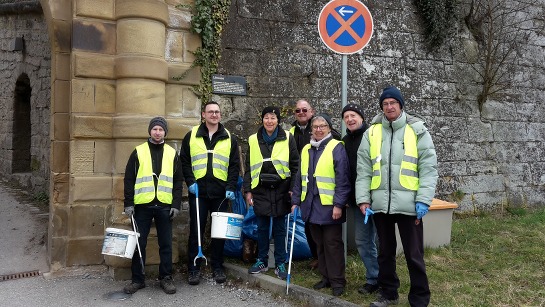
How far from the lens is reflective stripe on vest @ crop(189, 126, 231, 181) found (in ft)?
16.5

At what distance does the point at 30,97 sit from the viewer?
1030 centimetres

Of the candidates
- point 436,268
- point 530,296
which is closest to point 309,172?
point 436,268

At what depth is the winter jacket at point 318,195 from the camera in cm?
428

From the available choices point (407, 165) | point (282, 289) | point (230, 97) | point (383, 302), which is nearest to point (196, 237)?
point (282, 289)

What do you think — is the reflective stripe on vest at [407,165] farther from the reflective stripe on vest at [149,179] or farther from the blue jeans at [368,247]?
the reflective stripe on vest at [149,179]

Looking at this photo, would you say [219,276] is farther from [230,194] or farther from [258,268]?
[230,194]

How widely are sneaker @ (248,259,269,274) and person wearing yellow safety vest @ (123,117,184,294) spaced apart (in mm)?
817

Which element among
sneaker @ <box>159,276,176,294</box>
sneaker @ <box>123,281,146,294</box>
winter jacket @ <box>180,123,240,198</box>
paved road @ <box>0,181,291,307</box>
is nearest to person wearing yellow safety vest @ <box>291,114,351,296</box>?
paved road @ <box>0,181,291,307</box>

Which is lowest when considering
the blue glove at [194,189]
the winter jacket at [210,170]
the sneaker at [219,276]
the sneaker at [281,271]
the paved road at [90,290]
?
the paved road at [90,290]

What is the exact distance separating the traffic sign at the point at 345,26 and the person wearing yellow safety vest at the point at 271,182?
0.95 meters

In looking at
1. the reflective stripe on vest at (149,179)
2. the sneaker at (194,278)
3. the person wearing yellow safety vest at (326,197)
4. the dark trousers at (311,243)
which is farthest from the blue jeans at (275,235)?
the reflective stripe on vest at (149,179)

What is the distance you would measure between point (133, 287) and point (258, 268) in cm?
128

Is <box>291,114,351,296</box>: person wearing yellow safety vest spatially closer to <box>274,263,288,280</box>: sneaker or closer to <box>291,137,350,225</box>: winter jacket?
<box>291,137,350,225</box>: winter jacket

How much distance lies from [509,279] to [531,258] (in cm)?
98
